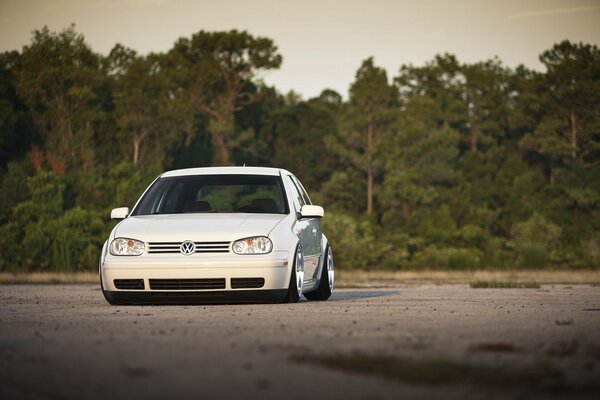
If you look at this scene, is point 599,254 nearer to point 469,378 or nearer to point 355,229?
point 355,229

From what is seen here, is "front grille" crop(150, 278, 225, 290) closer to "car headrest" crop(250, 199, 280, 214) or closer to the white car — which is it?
the white car

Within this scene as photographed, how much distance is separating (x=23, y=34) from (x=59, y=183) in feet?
54.9

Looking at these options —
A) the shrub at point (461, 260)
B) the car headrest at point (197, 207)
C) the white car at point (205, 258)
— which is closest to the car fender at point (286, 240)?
the white car at point (205, 258)

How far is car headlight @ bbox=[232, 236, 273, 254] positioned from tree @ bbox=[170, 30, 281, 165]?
6423cm

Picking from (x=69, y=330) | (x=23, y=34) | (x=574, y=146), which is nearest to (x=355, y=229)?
(x=574, y=146)

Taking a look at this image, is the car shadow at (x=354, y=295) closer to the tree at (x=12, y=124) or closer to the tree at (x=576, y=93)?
the tree at (x=12, y=124)

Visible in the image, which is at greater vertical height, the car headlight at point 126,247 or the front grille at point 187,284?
the car headlight at point 126,247

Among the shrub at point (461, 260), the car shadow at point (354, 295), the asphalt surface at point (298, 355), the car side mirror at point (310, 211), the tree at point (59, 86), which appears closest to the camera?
the asphalt surface at point (298, 355)

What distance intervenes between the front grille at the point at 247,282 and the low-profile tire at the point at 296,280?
419 millimetres

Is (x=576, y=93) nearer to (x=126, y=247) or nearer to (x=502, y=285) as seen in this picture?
(x=502, y=285)

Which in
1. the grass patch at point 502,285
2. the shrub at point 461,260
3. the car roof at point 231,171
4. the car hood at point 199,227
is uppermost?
the car roof at point 231,171

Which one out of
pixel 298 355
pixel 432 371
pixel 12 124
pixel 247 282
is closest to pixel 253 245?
pixel 247 282

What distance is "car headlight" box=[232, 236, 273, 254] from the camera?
44.9 feet

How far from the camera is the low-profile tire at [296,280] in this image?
14.0 m
